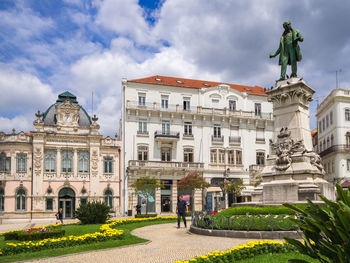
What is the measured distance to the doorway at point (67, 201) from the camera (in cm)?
4349

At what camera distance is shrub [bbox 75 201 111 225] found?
21281 millimetres

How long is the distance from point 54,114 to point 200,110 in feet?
59.3

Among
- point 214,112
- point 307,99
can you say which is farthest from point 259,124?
point 307,99

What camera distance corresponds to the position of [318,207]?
463cm

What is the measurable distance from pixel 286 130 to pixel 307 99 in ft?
6.84

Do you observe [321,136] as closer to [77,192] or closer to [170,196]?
[170,196]

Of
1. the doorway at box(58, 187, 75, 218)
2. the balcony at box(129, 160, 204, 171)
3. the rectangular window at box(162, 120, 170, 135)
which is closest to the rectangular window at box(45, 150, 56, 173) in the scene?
the doorway at box(58, 187, 75, 218)

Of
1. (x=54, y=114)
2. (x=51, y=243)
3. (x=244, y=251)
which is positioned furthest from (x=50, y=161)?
(x=244, y=251)

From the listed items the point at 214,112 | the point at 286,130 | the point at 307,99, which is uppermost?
the point at 214,112

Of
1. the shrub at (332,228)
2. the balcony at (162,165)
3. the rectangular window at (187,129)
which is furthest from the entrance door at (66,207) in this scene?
the shrub at (332,228)

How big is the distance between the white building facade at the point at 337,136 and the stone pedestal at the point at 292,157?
30057 mm

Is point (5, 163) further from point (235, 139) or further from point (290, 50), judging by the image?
point (290, 50)

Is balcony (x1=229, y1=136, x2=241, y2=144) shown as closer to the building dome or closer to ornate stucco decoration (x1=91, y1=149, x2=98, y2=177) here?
ornate stucco decoration (x1=91, y1=149, x2=98, y2=177)

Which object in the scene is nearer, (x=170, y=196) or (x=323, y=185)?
(x=323, y=185)
